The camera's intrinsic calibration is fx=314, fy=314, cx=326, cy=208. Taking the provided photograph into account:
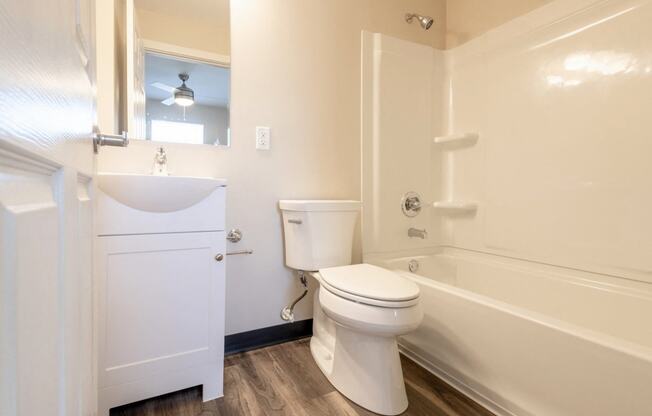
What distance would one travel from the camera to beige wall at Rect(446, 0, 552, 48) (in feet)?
5.84

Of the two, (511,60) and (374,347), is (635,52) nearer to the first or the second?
(511,60)

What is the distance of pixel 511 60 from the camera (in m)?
1.75

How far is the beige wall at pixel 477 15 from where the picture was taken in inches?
70.1

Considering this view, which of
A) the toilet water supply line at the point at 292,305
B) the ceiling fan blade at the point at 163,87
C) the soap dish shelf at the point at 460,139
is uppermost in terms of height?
the ceiling fan blade at the point at 163,87

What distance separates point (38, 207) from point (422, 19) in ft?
6.97

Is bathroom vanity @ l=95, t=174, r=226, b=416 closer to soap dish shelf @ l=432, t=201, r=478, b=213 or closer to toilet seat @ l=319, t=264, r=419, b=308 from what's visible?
toilet seat @ l=319, t=264, r=419, b=308

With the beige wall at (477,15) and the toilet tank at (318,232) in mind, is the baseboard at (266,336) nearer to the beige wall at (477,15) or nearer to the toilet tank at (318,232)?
the toilet tank at (318,232)

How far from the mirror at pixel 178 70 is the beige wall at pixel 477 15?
153cm

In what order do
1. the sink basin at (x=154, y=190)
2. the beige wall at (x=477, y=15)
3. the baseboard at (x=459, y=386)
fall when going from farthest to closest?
1. the beige wall at (x=477, y=15)
2. the baseboard at (x=459, y=386)
3. the sink basin at (x=154, y=190)

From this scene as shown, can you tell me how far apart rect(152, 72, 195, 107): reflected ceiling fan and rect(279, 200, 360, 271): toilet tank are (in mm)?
673

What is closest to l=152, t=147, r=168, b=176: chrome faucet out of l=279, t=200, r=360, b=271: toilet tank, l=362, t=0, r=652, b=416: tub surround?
l=279, t=200, r=360, b=271: toilet tank

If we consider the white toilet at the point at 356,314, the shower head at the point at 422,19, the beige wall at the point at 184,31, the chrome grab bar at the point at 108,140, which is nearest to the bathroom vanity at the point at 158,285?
the chrome grab bar at the point at 108,140

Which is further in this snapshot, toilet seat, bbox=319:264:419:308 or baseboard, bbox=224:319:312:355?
baseboard, bbox=224:319:312:355

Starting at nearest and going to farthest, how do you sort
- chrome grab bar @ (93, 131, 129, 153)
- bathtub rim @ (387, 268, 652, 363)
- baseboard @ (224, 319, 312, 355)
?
chrome grab bar @ (93, 131, 129, 153) → bathtub rim @ (387, 268, 652, 363) → baseboard @ (224, 319, 312, 355)
